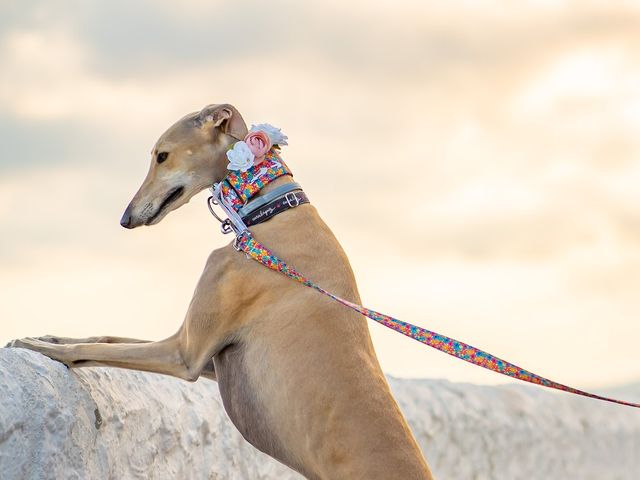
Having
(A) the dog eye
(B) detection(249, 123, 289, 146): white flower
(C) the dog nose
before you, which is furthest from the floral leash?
(C) the dog nose

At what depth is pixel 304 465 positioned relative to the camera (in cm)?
368

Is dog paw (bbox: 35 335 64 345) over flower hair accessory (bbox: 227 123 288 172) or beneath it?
beneath

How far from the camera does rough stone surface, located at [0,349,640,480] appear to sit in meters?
3.81

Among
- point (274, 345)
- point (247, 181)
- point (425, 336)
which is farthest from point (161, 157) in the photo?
point (425, 336)

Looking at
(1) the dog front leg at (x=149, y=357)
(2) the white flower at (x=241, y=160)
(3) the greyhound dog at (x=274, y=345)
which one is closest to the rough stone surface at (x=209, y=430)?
(1) the dog front leg at (x=149, y=357)

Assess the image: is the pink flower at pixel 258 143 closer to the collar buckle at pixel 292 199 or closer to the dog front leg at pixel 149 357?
the collar buckle at pixel 292 199

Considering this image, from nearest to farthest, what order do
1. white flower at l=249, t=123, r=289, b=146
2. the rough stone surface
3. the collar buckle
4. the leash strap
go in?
the leash strap, the rough stone surface, the collar buckle, white flower at l=249, t=123, r=289, b=146

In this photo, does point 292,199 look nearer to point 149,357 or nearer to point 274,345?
point 274,345

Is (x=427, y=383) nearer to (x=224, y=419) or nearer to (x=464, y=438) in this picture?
(x=464, y=438)

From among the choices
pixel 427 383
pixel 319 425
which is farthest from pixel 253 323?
pixel 427 383

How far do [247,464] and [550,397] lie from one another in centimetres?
325

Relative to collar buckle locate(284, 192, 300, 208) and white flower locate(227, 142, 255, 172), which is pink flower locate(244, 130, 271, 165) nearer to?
white flower locate(227, 142, 255, 172)

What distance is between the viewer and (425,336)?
3727mm

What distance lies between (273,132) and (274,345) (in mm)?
906
